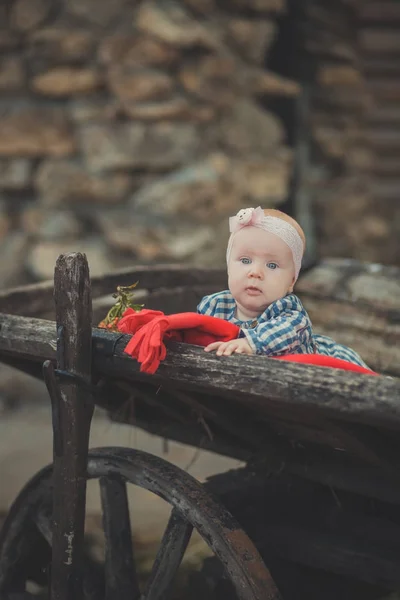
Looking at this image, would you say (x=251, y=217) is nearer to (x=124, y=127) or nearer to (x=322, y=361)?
(x=322, y=361)

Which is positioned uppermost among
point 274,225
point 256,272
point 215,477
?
point 274,225

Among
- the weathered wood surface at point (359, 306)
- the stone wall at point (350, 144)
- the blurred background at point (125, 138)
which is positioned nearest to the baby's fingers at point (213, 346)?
the weathered wood surface at point (359, 306)

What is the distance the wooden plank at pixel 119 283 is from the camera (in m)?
2.39

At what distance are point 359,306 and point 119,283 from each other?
2.77 ft

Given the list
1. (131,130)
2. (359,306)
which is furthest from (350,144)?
(359,306)

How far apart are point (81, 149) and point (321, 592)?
2455 millimetres

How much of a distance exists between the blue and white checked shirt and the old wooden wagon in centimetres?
13

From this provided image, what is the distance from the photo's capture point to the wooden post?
179 cm

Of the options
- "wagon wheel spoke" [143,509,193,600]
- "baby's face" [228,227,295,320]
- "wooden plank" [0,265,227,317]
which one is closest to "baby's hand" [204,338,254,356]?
"baby's face" [228,227,295,320]

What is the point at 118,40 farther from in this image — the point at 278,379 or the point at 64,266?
the point at 278,379

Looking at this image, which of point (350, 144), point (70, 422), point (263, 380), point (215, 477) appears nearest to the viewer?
point (263, 380)

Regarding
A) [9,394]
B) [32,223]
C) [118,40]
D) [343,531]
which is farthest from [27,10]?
Result: [343,531]

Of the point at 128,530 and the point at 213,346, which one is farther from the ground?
the point at 213,346

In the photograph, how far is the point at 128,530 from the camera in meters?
2.13
